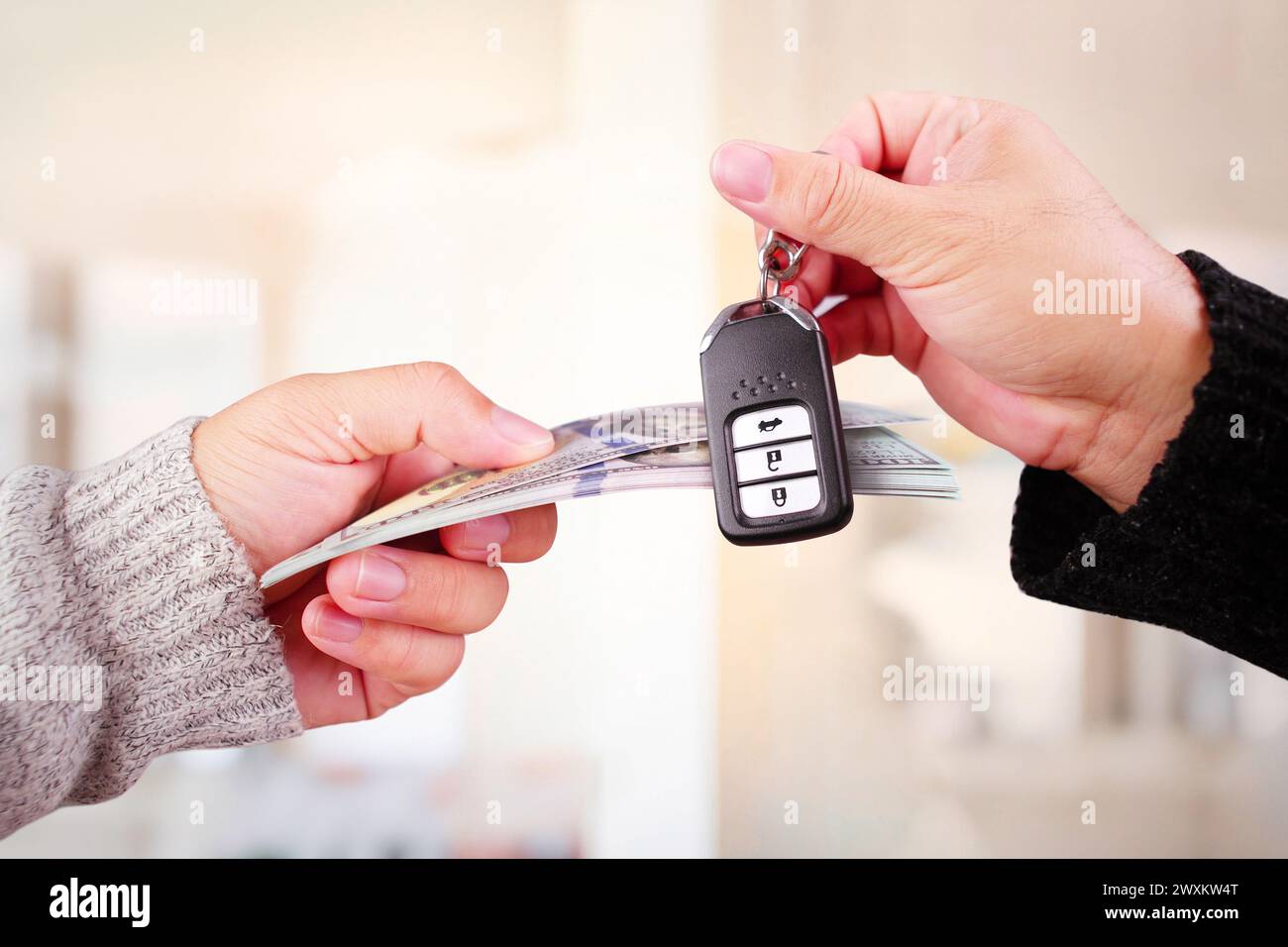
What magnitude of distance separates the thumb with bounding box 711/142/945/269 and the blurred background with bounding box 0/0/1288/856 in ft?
4.13

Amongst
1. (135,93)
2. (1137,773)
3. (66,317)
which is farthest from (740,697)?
(135,93)

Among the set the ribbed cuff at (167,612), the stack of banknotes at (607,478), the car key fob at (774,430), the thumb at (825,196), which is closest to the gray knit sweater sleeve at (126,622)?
the ribbed cuff at (167,612)

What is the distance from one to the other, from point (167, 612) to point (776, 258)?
64cm

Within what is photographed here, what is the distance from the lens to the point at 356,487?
95 centimetres

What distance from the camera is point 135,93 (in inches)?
78.4

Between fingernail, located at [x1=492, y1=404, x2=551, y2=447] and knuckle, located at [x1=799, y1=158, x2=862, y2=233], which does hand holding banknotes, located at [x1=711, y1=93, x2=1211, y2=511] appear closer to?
knuckle, located at [x1=799, y1=158, x2=862, y2=233]

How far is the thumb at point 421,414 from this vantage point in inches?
33.6

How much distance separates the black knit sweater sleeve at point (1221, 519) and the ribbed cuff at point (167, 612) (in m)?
0.75

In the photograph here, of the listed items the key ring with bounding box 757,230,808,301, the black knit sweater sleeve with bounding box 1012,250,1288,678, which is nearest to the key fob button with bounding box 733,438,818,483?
the key ring with bounding box 757,230,808,301

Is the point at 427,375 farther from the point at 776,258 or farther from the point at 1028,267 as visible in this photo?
the point at 1028,267

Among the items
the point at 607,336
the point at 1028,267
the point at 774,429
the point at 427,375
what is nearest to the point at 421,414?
the point at 427,375

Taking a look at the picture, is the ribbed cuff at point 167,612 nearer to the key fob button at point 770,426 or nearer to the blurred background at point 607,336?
the key fob button at point 770,426

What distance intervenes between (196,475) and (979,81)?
1868 mm
